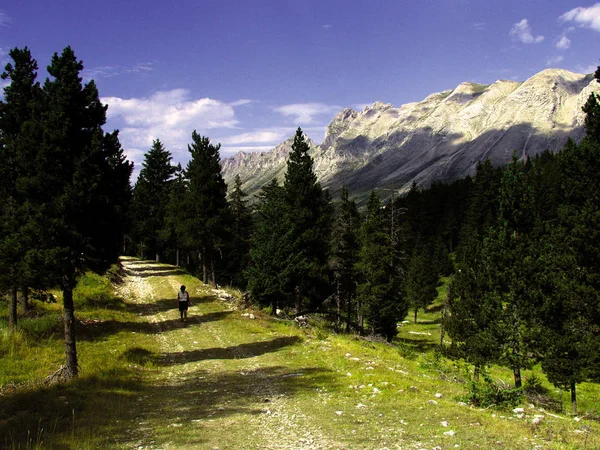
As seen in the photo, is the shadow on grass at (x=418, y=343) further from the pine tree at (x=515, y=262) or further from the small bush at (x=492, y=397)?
the small bush at (x=492, y=397)

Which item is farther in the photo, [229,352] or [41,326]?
[41,326]

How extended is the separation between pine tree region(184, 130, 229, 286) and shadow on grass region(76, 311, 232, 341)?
11461 mm

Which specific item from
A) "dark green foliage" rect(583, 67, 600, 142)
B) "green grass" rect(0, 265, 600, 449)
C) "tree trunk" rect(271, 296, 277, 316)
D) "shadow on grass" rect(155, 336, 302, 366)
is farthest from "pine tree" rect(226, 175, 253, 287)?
"dark green foliage" rect(583, 67, 600, 142)

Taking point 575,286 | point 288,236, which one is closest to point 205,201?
point 288,236

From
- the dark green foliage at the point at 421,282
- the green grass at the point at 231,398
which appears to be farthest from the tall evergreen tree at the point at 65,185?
the dark green foliage at the point at 421,282

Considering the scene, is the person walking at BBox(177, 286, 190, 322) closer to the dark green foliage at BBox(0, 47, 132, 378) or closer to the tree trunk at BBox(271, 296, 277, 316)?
the tree trunk at BBox(271, 296, 277, 316)

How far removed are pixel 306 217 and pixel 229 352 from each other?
1676 centimetres

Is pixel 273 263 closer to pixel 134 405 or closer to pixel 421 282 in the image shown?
pixel 134 405

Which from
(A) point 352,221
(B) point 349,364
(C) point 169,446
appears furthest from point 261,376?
(A) point 352,221

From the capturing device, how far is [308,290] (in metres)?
35.2

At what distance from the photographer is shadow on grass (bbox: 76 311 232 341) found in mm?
19062

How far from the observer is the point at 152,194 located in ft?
178

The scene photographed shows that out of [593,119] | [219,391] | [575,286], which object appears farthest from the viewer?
[575,286]

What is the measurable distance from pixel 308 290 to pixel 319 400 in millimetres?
24795
